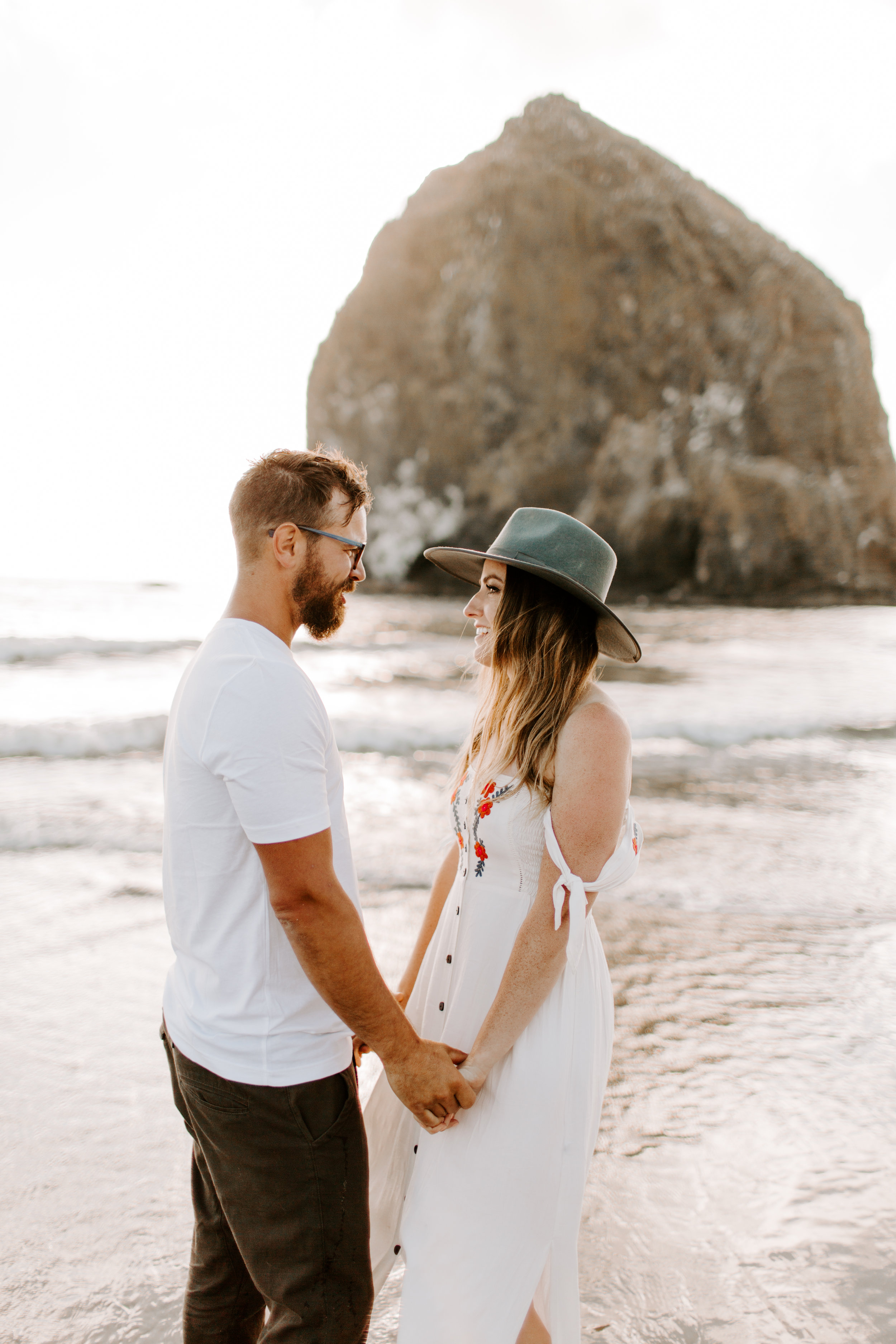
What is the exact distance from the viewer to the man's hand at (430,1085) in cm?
150

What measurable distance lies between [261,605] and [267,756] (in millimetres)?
332

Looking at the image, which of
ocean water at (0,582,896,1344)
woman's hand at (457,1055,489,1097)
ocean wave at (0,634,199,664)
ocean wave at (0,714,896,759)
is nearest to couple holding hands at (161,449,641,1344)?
woman's hand at (457,1055,489,1097)

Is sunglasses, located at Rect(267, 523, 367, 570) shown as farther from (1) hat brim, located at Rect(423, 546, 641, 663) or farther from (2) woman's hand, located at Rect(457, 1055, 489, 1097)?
(2) woman's hand, located at Rect(457, 1055, 489, 1097)

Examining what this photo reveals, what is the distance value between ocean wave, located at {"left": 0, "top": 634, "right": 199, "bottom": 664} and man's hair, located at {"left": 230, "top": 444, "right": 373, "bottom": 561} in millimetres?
17119

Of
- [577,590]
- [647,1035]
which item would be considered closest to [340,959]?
[577,590]

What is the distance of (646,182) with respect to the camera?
47188 millimetres

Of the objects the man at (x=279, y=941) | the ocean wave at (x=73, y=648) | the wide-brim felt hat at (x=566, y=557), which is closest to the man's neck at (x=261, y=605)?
the man at (x=279, y=941)

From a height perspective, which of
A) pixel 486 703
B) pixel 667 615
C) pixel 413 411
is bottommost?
pixel 667 615

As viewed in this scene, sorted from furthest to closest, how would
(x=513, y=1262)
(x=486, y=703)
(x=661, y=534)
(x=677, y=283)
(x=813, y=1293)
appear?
(x=677, y=283) → (x=661, y=534) → (x=813, y=1293) → (x=486, y=703) → (x=513, y=1262)

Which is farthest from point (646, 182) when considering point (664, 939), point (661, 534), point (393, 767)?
point (664, 939)

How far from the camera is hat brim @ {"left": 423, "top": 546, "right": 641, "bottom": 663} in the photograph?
66.0 inches

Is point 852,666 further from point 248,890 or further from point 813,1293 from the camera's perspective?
point 248,890

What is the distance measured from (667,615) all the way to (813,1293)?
31768mm

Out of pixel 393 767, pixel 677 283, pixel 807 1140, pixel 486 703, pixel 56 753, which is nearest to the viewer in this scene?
pixel 486 703
